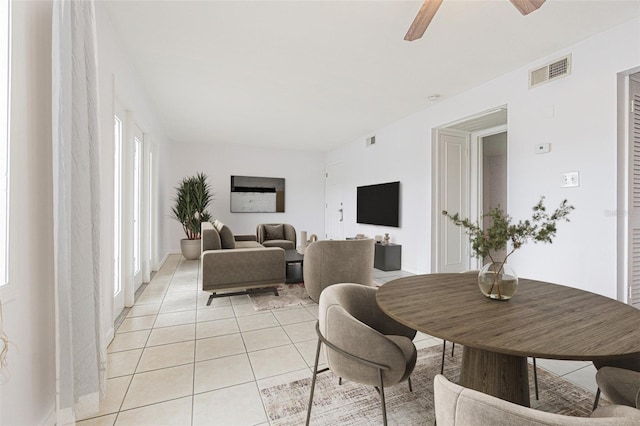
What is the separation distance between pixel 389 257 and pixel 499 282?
11.7 ft

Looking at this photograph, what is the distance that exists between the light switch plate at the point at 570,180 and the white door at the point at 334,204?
4761 mm

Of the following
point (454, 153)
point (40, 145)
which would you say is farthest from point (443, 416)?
point (454, 153)

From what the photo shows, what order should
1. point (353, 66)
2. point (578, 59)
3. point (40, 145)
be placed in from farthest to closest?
point (353, 66), point (578, 59), point (40, 145)

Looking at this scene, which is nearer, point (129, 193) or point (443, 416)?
point (443, 416)

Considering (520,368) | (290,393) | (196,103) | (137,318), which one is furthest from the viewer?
(196,103)

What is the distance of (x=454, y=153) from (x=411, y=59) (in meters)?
2.03

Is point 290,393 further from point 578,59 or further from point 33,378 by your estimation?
point 578,59

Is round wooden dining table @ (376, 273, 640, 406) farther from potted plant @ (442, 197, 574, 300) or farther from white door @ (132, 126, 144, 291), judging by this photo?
white door @ (132, 126, 144, 291)

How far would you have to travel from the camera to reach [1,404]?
1.13m

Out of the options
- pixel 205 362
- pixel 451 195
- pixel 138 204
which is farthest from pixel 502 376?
pixel 138 204

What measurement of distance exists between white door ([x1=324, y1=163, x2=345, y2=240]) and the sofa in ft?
13.1

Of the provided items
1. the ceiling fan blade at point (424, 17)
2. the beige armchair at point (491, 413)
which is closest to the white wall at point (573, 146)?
the ceiling fan blade at point (424, 17)

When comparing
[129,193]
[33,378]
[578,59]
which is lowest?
[33,378]

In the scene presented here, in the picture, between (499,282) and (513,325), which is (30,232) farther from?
(499,282)
